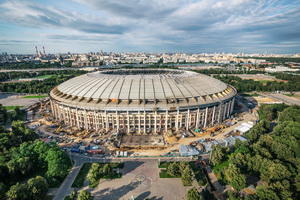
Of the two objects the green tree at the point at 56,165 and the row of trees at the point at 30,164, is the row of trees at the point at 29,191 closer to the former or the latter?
the row of trees at the point at 30,164

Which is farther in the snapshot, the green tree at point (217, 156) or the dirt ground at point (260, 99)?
the dirt ground at point (260, 99)

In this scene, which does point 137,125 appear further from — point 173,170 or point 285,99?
point 285,99

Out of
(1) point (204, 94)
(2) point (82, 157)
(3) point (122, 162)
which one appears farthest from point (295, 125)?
(2) point (82, 157)

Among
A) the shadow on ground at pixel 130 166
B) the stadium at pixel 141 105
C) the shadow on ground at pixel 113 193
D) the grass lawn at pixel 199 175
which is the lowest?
the shadow on ground at pixel 113 193

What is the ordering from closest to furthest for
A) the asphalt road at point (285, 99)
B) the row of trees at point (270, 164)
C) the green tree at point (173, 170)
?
1. the row of trees at point (270, 164)
2. the green tree at point (173, 170)
3. the asphalt road at point (285, 99)

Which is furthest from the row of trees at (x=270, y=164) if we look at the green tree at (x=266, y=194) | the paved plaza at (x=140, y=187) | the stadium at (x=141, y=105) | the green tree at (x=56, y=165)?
the green tree at (x=56, y=165)

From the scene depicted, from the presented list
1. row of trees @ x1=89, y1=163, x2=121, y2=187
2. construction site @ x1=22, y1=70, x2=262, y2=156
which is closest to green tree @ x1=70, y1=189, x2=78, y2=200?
row of trees @ x1=89, y1=163, x2=121, y2=187

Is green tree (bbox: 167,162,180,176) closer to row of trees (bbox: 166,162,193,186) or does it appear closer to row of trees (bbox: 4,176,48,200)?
row of trees (bbox: 166,162,193,186)

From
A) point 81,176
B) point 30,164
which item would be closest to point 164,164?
point 81,176
